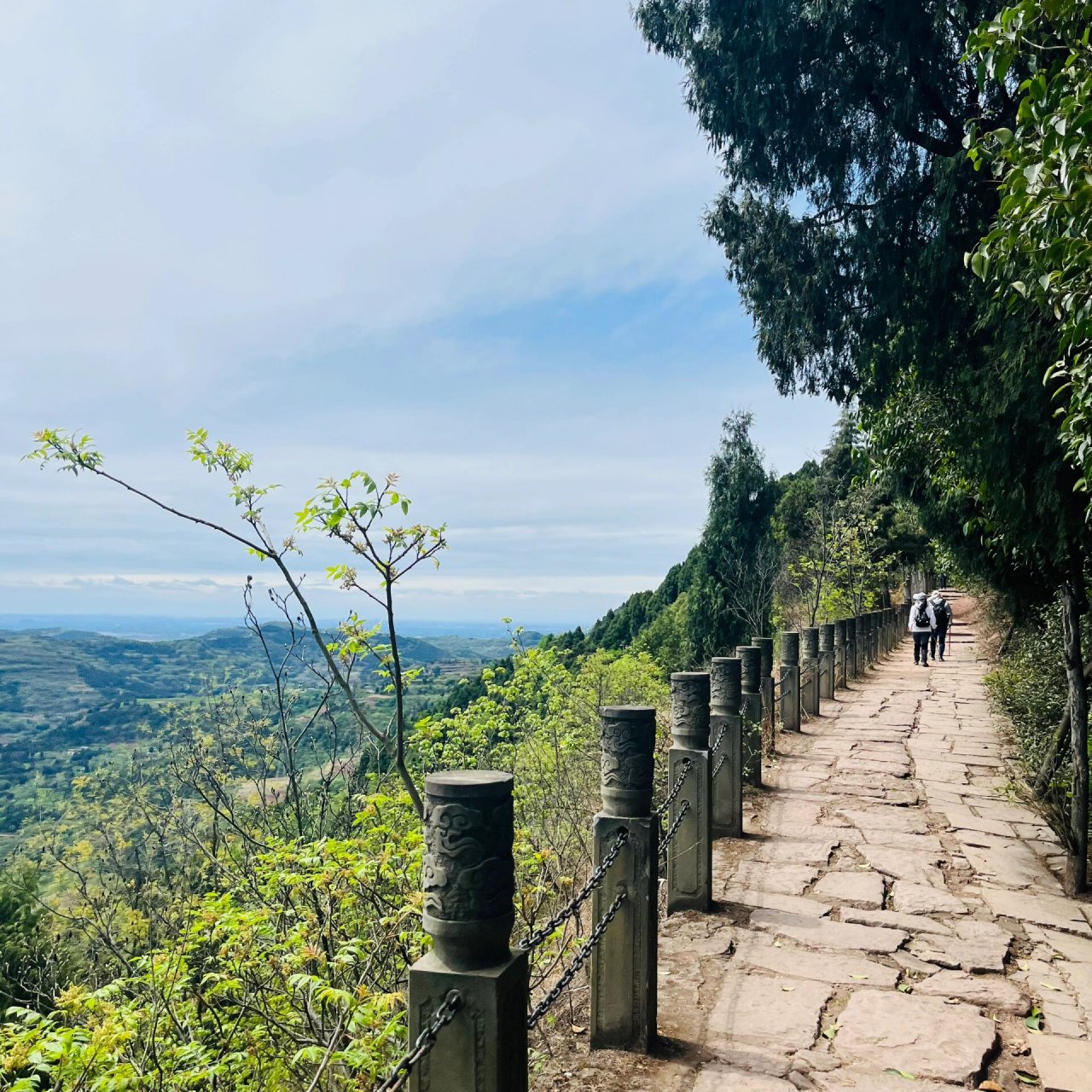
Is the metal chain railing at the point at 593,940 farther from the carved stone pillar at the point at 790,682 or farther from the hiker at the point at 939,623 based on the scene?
the hiker at the point at 939,623

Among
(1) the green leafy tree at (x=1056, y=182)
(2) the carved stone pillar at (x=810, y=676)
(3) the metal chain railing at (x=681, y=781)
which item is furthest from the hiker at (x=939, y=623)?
(1) the green leafy tree at (x=1056, y=182)

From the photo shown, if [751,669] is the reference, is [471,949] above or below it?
below

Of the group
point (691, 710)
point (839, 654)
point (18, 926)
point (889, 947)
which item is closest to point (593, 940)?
point (691, 710)

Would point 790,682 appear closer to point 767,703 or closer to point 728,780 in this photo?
point 767,703

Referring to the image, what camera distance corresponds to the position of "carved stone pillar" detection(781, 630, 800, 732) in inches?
418

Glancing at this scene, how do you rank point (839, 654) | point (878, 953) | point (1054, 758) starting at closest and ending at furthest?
1. point (878, 953)
2. point (1054, 758)
3. point (839, 654)

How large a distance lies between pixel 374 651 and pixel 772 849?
3.30m

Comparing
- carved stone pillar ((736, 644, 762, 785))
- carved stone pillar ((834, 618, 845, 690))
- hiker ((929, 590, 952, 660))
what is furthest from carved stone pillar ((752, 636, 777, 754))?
hiker ((929, 590, 952, 660))

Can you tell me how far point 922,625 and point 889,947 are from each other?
15734mm

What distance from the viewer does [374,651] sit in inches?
197

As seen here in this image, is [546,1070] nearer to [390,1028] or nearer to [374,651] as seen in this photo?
[390,1028]

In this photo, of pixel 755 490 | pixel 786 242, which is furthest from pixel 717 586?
pixel 786 242

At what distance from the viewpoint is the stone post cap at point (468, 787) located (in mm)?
2098

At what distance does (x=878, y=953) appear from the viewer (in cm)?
454
